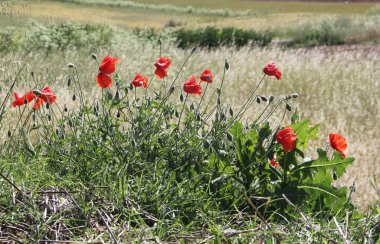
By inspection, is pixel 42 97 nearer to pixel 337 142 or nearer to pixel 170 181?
pixel 170 181

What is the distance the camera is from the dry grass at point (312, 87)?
482 cm

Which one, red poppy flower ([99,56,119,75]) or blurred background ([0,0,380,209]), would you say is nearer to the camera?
red poppy flower ([99,56,119,75])

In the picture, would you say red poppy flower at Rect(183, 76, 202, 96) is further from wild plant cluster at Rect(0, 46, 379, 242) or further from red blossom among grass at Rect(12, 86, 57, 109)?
red blossom among grass at Rect(12, 86, 57, 109)

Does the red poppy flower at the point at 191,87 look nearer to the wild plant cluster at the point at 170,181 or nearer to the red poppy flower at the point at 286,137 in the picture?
the wild plant cluster at the point at 170,181

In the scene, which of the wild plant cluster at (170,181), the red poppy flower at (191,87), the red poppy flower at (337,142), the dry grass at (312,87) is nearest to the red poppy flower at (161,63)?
the wild plant cluster at (170,181)

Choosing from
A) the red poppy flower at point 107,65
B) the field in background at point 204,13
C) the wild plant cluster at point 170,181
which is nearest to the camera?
the wild plant cluster at point 170,181

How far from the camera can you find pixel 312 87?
25.7ft

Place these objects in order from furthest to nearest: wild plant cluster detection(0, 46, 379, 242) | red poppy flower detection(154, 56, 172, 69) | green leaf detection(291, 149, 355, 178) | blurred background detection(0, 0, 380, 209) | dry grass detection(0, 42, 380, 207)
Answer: dry grass detection(0, 42, 380, 207) < blurred background detection(0, 0, 380, 209) < red poppy flower detection(154, 56, 172, 69) < green leaf detection(291, 149, 355, 178) < wild plant cluster detection(0, 46, 379, 242)

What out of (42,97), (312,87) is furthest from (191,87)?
(312,87)

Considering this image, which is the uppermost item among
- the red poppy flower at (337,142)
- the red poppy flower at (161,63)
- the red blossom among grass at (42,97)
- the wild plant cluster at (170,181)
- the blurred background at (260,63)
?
the red poppy flower at (161,63)

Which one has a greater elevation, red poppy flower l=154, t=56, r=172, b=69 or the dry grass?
red poppy flower l=154, t=56, r=172, b=69

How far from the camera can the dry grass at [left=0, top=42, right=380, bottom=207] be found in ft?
15.8

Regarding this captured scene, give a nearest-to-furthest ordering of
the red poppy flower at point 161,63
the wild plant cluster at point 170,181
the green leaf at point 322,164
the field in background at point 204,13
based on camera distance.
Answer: the wild plant cluster at point 170,181, the green leaf at point 322,164, the red poppy flower at point 161,63, the field in background at point 204,13

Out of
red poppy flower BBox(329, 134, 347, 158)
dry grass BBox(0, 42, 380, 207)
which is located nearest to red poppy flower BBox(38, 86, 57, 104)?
dry grass BBox(0, 42, 380, 207)
